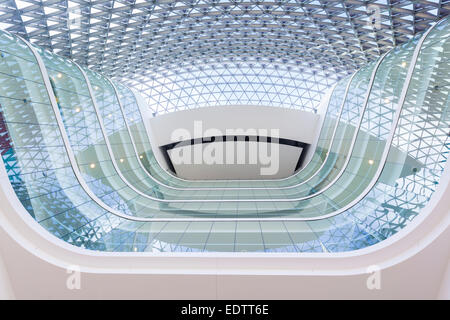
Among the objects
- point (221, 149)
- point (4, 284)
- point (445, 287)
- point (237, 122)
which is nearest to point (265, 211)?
point (445, 287)

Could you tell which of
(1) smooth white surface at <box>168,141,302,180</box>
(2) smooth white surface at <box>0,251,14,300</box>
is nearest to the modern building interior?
(2) smooth white surface at <box>0,251,14,300</box>

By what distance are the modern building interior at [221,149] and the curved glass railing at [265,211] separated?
81 millimetres

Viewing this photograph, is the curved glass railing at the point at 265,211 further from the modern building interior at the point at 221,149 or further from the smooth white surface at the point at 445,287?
the smooth white surface at the point at 445,287

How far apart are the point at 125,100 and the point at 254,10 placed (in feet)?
58.2

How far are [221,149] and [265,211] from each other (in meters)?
20.4

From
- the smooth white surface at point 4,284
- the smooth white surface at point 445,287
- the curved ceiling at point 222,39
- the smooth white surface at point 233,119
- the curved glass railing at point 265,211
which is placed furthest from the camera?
the smooth white surface at point 233,119

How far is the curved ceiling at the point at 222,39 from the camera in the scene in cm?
2206

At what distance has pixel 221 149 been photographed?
33.7 m

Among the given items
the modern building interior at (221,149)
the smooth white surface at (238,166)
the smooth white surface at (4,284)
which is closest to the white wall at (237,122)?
the modern building interior at (221,149)

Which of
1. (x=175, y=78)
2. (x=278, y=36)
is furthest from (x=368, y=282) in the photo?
(x=175, y=78)

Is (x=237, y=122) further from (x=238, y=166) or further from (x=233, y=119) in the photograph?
(x=238, y=166)

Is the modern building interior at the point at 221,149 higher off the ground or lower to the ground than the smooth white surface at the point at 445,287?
higher

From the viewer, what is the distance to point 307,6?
79.2 feet

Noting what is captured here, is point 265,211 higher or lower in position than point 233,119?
lower
